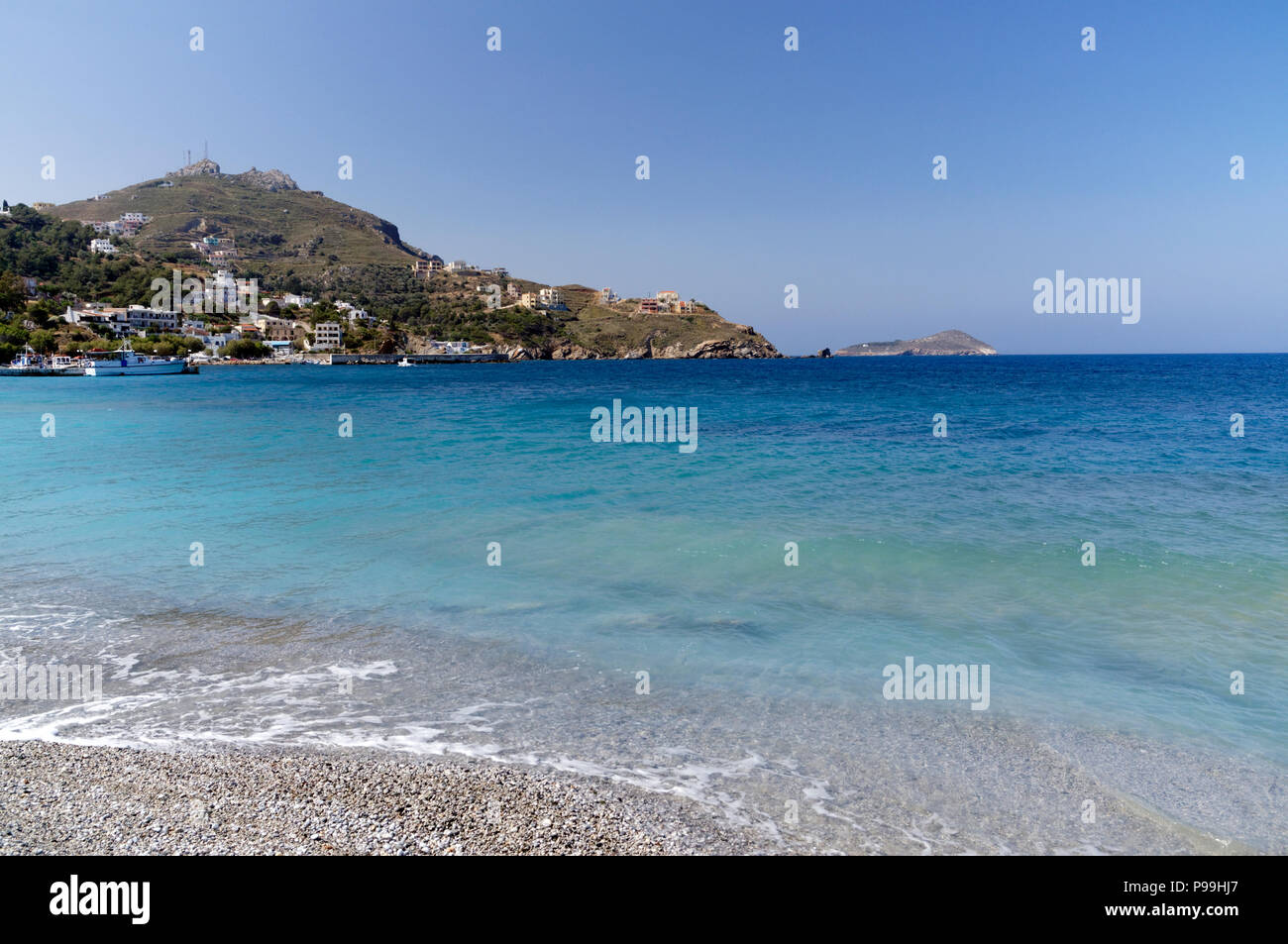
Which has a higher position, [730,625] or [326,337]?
[326,337]

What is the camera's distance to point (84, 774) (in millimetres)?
5191

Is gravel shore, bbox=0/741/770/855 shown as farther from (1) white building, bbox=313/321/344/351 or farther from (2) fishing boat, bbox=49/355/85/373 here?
(1) white building, bbox=313/321/344/351

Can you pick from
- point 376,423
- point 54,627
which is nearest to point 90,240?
point 376,423

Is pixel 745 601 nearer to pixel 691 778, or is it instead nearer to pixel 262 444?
pixel 691 778

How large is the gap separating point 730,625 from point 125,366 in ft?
314

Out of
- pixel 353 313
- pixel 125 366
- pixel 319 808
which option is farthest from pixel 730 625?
pixel 353 313

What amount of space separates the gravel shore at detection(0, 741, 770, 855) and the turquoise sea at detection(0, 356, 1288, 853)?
1.22ft

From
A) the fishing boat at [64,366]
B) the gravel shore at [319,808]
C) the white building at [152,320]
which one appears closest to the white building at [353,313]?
the white building at [152,320]

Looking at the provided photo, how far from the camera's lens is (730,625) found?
9.13 m

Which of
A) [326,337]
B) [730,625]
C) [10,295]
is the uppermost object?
[10,295]

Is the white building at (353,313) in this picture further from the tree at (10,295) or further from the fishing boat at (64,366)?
the fishing boat at (64,366)

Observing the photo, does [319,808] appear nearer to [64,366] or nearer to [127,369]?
[127,369]

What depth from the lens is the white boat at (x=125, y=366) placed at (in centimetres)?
8006

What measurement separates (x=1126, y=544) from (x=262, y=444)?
27492 mm
